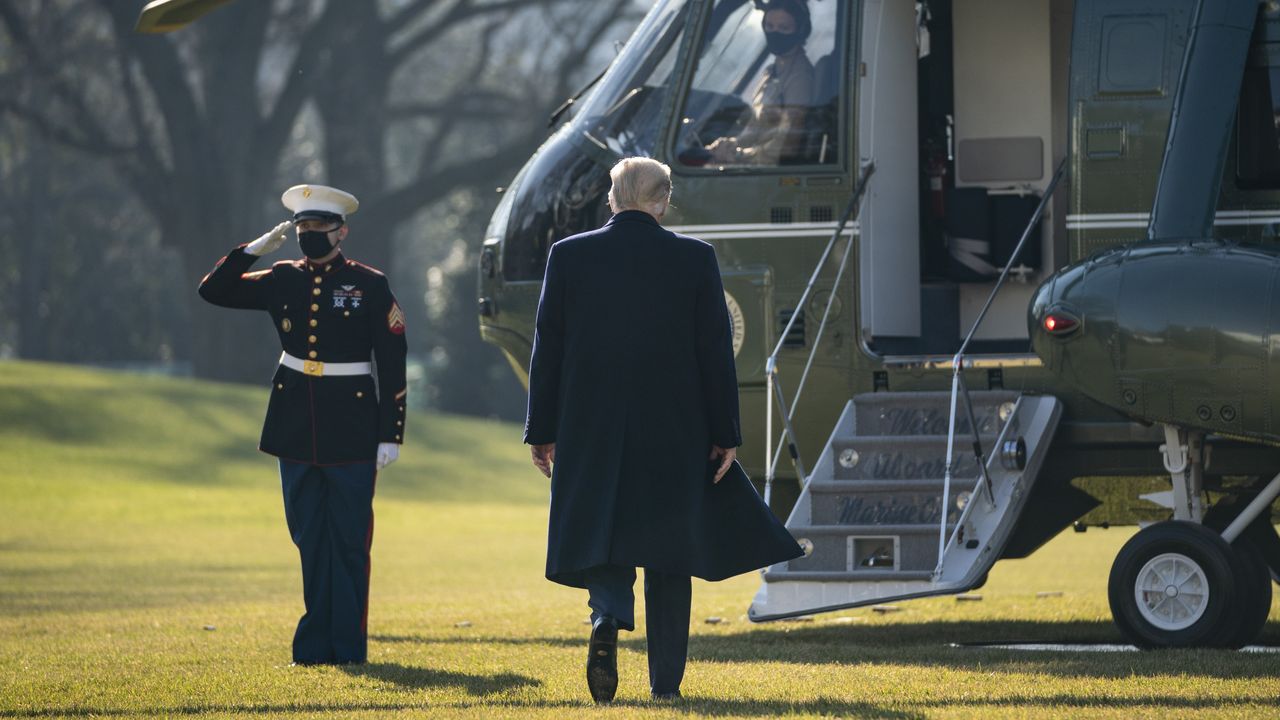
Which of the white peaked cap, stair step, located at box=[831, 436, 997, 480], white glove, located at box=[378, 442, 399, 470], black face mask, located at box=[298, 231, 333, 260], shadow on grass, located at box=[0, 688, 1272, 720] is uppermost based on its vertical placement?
the white peaked cap

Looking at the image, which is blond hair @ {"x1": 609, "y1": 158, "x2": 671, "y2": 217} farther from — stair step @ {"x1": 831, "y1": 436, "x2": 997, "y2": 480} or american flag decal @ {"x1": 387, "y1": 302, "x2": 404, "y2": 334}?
stair step @ {"x1": 831, "y1": 436, "x2": 997, "y2": 480}

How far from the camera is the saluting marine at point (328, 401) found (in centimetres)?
Result: 813

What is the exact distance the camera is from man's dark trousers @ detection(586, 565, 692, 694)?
254 inches

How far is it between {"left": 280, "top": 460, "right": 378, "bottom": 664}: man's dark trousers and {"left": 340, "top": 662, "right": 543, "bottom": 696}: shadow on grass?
17cm

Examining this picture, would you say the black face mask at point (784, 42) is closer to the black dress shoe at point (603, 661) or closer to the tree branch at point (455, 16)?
the black dress shoe at point (603, 661)

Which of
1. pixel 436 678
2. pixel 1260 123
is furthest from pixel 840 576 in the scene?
pixel 1260 123

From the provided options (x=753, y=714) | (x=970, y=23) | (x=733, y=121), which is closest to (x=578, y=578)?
(x=753, y=714)

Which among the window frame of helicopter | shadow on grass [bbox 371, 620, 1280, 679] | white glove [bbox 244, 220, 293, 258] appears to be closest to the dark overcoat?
shadow on grass [bbox 371, 620, 1280, 679]

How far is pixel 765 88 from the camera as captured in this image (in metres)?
9.93

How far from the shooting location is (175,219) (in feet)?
111

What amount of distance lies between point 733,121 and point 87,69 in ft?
91.2

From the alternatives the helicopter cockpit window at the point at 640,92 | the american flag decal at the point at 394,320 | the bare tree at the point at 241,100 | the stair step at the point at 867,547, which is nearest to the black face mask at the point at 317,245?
the american flag decal at the point at 394,320

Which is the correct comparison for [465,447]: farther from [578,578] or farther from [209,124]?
[578,578]

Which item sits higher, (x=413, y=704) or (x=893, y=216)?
(x=893, y=216)
